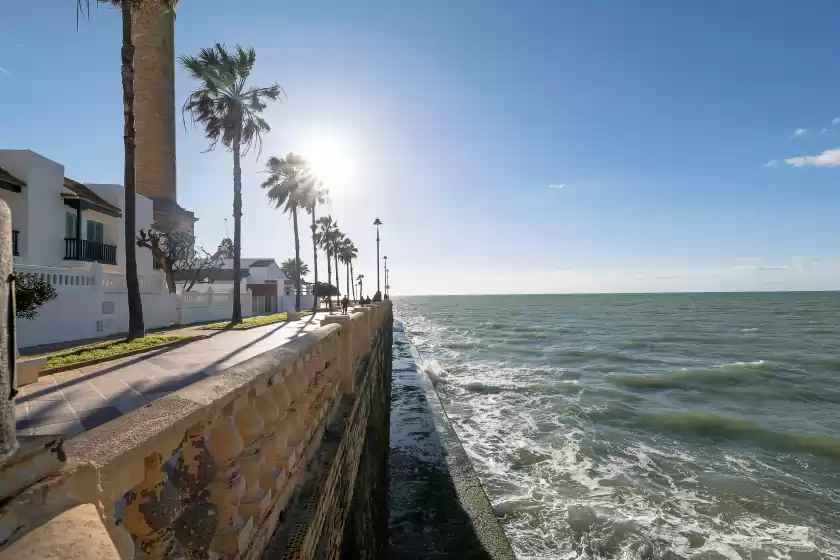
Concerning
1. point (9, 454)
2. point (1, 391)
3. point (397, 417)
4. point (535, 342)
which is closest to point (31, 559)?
point (9, 454)

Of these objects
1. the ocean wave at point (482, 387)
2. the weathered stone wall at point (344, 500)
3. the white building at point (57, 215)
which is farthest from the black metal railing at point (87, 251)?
the ocean wave at point (482, 387)

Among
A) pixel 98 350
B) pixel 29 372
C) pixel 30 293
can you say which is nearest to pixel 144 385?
pixel 29 372

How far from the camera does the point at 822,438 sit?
14852 mm

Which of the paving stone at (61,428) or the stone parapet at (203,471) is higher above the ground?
the stone parapet at (203,471)

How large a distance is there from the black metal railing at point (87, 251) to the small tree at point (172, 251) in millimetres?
1630

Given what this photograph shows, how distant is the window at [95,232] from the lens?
21875 millimetres

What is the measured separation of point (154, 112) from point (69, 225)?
21935mm

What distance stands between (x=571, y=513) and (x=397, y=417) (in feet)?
26.6

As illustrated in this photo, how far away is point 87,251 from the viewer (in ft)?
68.2

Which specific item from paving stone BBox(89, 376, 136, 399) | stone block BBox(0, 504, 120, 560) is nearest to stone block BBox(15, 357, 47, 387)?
paving stone BBox(89, 376, 136, 399)

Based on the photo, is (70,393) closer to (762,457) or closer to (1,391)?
(1,391)

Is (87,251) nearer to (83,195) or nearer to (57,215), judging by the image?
(57,215)

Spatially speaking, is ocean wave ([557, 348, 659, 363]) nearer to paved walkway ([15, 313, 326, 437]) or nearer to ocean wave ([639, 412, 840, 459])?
ocean wave ([639, 412, 840, 459])

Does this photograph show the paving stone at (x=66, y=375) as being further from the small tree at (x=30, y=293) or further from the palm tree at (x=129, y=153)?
the palm tree at (x=129, y=153)
